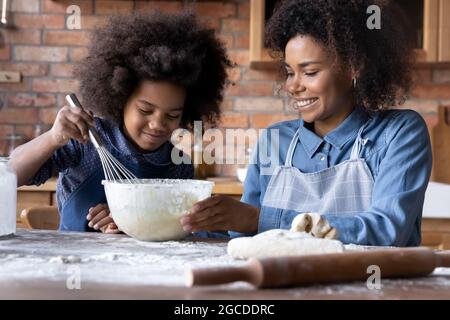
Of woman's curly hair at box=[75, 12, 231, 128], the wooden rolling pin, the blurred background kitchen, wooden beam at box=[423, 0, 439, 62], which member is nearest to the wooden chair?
woman's curly hair at box=[75, 12, 231, 128]

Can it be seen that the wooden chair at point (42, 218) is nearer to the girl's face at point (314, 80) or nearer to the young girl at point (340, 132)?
the young girl at point (340, 132)

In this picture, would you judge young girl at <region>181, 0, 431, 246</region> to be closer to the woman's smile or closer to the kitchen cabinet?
the woman's smile

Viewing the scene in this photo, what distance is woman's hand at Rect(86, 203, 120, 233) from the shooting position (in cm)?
127

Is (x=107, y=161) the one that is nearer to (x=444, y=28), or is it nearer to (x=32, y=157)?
(x=32, y=157)

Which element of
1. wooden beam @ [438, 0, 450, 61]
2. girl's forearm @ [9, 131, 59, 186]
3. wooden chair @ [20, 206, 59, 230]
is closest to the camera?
girl's forearm @ [9, 131, 59, 186]

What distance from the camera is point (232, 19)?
9.03 feet

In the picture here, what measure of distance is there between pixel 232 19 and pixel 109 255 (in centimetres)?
199

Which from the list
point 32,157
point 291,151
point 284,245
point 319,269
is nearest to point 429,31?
point 291,151

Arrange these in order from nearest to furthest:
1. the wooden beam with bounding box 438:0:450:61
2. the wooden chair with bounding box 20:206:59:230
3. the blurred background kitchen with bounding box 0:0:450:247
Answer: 1. the wooden chair with bounding box 20:206:59:230
2. the wooden beam with bounding box 438:0:450:61
3. the blurred background kitchen with bounding box 0:0:450:247

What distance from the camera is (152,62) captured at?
55.9 inches

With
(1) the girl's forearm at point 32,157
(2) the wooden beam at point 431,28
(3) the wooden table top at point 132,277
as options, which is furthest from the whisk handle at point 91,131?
(2) the wooden beam at point 431,28

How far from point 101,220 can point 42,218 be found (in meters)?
0.37

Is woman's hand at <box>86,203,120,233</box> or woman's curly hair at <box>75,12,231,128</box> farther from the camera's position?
woman's curly hair at <box>75,12,231,128</box>

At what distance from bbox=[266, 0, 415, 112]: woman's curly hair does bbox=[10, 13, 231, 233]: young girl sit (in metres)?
0.24
